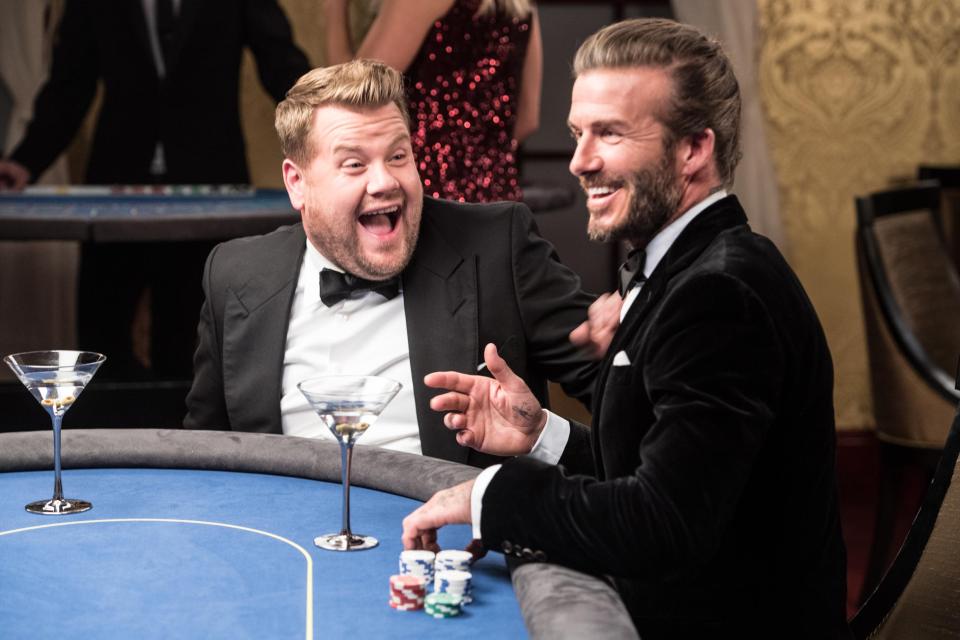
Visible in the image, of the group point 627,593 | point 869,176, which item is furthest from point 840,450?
point 627,593

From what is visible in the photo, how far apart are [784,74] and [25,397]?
3241mm

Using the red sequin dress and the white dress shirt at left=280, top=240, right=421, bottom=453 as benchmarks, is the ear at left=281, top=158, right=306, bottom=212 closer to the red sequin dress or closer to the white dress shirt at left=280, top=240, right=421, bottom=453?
the white dress shirt at left=280, top=240, right=421, bottom=453

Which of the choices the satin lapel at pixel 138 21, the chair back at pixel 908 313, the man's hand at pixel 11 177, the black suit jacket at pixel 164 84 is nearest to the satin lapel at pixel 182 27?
the black suit jacket at pixel 164 84

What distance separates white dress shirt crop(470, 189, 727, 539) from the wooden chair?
161 centimetres

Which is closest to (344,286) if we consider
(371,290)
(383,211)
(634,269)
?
(371,290)

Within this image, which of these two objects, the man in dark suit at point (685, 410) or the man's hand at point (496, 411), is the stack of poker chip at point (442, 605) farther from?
the man's hand at point (496, 411)

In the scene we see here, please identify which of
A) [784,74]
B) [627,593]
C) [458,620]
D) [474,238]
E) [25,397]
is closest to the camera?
[458,620]

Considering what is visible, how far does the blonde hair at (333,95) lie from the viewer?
2.47 m

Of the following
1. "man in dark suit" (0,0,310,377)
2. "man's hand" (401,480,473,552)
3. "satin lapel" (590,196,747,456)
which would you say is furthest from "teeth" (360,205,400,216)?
"man in dark suit" (0,0,310,377)

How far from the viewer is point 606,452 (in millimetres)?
1693

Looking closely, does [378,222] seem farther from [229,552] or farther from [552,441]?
[229,552]

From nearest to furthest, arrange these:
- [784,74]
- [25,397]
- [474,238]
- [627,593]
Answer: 1. [627,593]
2. [474,238]
3. [25,397]
4. [784,74]

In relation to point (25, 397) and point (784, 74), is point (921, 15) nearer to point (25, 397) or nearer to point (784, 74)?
point (784, 74)

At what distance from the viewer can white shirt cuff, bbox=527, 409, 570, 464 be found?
2082mm
